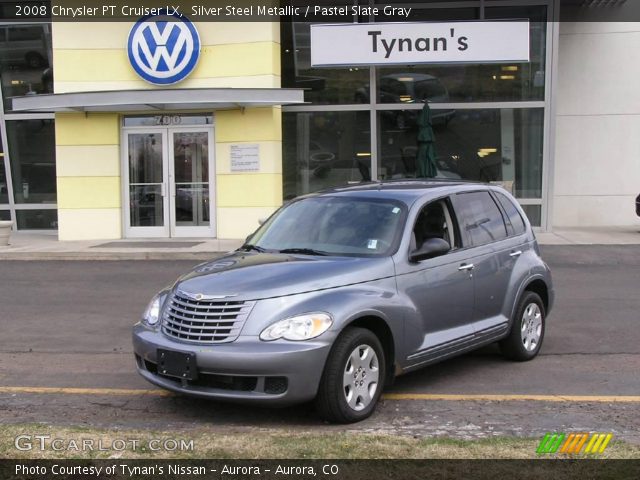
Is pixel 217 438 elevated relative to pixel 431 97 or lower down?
lower down

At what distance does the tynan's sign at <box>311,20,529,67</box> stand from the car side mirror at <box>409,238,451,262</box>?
12429mm

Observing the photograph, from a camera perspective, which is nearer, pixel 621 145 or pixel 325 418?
pixel 325 418

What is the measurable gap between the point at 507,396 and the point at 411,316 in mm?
1055

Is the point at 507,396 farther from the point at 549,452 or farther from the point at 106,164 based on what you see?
the point at 106,164

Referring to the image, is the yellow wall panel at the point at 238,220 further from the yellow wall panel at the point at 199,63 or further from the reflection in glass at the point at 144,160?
the yellow wall panel at the point at 199,63

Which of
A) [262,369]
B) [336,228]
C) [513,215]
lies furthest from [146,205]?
[262,369]

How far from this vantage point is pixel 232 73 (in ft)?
55.8

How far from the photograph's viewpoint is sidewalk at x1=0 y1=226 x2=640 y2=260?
587 inches

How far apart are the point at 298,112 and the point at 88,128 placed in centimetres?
524

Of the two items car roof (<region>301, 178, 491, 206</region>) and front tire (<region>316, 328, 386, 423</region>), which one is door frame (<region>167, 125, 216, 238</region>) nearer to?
car roof (<region>301, 178, 491, 206</region>)

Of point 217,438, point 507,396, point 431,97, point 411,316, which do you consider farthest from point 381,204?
point 431,97

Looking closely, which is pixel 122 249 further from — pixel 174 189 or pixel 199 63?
pixel 199 63

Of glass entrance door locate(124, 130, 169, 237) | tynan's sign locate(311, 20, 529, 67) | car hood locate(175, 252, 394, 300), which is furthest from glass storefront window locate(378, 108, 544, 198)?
car hood locate(175, 252, 394, 300)

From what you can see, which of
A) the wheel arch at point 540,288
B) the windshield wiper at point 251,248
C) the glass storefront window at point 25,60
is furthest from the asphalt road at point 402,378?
the glass storefront window at point 25,60
